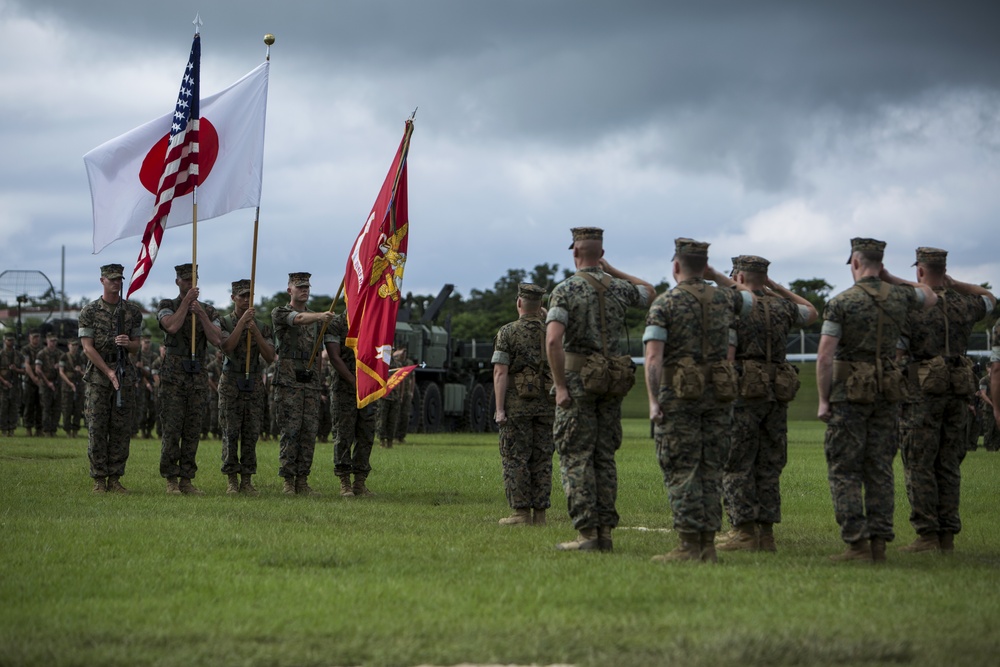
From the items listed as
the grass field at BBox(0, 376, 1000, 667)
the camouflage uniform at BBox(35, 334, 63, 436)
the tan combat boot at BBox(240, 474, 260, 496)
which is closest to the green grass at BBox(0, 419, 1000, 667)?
the grass field at BBox(0, 376, 1000, 667)

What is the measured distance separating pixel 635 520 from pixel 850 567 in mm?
3463

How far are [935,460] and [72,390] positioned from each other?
21380 mm

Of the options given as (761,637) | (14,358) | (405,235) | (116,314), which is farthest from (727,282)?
(14,358)

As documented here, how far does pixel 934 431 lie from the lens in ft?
29.4

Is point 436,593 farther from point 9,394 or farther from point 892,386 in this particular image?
point 9,394

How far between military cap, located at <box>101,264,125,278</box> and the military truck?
729 inches

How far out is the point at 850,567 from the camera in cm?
791

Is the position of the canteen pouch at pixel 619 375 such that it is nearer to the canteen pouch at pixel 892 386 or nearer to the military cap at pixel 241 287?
the canteen pouch at pixel 892 386

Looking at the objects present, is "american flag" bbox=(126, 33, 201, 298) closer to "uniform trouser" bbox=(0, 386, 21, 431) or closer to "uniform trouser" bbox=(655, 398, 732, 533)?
"uniform trouser" bbox=(655, 398, 732, 533)

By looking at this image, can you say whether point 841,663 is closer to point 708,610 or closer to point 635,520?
point 708,610

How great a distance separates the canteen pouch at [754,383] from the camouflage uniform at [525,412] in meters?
2.44

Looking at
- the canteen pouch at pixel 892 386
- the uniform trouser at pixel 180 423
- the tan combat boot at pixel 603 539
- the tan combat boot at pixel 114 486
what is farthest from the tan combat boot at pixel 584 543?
the tan combat boot at pixel 114 486

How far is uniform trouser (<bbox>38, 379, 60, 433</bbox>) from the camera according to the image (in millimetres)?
26672

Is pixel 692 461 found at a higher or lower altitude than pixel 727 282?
lower
